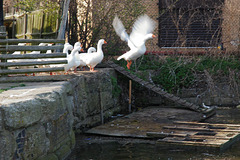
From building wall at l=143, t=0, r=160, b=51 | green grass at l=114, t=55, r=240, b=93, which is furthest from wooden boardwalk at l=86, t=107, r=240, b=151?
building wall at l=143, t=0, r=160, b=51

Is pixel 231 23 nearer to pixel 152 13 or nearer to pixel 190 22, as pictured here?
pixel 190 22

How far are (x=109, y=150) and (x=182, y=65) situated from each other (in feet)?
20.6

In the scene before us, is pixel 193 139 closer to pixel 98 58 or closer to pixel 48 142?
pixel 48 142

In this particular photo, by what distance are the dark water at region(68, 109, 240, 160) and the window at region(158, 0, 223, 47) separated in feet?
23.6

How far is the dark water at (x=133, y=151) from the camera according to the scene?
6488 millimetres

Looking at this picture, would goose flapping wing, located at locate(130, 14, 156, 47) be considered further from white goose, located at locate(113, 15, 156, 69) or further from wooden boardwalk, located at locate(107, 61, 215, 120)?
wooden boardwalk, located at locate(107, 61, 215, 120)

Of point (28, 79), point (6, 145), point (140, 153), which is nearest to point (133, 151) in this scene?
point (140, 153)

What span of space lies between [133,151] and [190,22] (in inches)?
327

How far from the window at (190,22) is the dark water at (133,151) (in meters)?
7.21

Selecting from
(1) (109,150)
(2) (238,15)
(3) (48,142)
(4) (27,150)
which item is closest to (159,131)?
(1) (109,150)

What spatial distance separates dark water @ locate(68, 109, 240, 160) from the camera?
6488 mm

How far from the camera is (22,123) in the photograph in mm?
4809

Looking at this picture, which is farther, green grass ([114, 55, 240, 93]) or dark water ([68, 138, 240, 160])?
green grass ([114, 55, 240, 93])

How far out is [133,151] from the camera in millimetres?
6973
